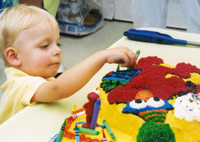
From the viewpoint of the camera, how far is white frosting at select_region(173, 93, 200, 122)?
0.37 metres

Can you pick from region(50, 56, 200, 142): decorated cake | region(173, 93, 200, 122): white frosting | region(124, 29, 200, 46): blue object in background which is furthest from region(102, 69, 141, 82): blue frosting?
region(124, 29, 200, 46): blue object in background

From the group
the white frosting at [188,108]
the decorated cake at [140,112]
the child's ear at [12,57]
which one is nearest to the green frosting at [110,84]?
the decorated cake at [140,112]

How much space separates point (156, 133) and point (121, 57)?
21cm

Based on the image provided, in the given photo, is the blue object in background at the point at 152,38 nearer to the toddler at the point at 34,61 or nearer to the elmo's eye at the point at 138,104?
the toddler at the point at 34,61

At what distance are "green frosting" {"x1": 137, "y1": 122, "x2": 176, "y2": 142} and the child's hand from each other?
0.19 metres

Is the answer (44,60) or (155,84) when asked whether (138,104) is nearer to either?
(155,84)

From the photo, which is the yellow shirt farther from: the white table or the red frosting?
the red frosting

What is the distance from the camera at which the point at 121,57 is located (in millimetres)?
521

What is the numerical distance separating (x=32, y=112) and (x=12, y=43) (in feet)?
0.62

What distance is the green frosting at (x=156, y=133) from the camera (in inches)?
13.4

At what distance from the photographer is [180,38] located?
79 centimetres

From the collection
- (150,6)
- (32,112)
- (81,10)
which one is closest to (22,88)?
(32,112)

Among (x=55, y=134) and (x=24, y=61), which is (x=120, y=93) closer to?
(x=55, y=134)

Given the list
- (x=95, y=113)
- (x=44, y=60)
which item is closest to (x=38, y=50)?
(x=44, y=60)
